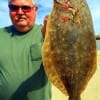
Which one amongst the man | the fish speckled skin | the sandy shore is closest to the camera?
the fish speckled skin

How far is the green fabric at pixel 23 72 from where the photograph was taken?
7.21 metres

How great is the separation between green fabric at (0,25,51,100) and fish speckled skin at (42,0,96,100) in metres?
1.14

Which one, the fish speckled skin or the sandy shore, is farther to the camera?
the sandy shore

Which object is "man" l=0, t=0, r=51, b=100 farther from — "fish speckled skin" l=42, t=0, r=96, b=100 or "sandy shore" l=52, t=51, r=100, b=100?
"sandy shore" l=52, t=51, r=100, b=100

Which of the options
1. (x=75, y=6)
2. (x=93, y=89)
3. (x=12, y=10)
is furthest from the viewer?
(x=93, y=89)

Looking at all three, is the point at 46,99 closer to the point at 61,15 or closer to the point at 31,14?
the point at 31,14

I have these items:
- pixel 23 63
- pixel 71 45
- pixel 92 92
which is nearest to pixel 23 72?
pixel 23 63

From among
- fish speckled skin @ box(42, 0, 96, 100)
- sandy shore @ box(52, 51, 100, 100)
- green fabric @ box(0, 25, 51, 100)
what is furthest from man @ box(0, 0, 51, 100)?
sandy shore @ box(52, 51, 100, 100)

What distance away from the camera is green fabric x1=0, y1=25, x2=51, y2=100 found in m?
7.21

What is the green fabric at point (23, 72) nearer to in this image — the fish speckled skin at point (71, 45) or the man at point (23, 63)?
the man at point (23, 63)

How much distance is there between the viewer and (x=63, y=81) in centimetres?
611

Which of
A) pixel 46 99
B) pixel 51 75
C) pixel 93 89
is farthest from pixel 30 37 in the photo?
pixel 93 89

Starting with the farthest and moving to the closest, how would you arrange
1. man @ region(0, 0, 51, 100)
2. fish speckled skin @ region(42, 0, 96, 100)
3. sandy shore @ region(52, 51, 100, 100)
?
sandy shore @ region(52, 51, 100, 100)
man @ region(0, 0, 51, 100)
fish speckled skin @ region(42, 0, 96, 100)

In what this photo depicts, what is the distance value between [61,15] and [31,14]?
4.44ft
